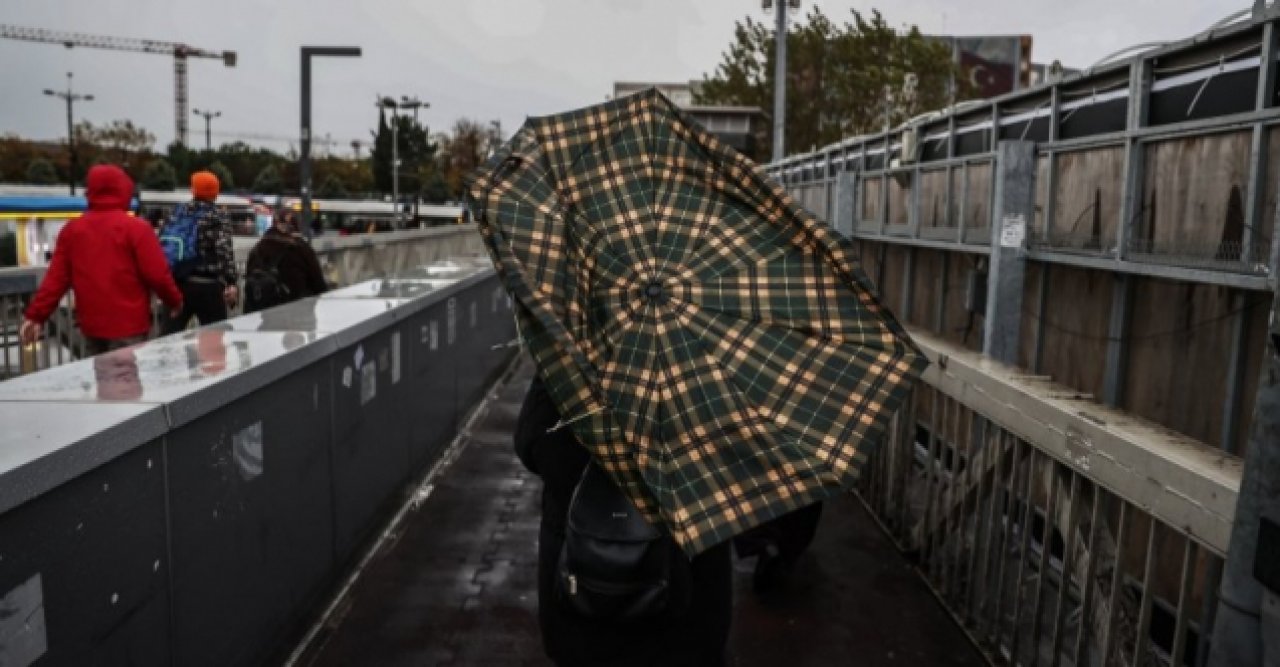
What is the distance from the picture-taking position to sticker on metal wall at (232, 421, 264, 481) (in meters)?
3.84

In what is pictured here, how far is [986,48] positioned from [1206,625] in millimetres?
95497

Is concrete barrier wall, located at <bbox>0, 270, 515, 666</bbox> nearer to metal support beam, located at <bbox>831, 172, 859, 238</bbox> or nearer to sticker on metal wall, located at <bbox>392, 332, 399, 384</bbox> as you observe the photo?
sticker on metal wall, located at <bbox>392, 332, 399, 384</bbox>

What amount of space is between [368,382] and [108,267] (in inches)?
72.4

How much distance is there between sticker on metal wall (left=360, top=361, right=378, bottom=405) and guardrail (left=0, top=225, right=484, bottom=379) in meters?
2.18

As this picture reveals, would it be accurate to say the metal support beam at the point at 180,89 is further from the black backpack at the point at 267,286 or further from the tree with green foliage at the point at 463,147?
the black backpack at the point at 267,286

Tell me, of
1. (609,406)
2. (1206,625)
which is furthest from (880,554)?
(609,406)

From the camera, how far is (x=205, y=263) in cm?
779

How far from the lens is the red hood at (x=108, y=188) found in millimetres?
6267

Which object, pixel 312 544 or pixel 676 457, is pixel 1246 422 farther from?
pixel 312 544

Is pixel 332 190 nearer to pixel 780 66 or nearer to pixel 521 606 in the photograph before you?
pixel 780 66

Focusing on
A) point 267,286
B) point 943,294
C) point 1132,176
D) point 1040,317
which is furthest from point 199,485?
point 943,294

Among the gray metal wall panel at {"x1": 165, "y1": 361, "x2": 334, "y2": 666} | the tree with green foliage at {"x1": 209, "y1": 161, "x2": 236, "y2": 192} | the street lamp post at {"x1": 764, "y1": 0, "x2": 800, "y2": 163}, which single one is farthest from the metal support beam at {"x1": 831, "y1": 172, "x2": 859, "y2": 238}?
Answer: the tree with green foliage at {"x1": 209, "y1": 161, "x2": 236, "y2": 192}

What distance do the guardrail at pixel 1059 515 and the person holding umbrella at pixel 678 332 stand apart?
3.26 feet

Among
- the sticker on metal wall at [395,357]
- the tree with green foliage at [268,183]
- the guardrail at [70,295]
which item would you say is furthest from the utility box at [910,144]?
the tree with green foliage at [268,183]
